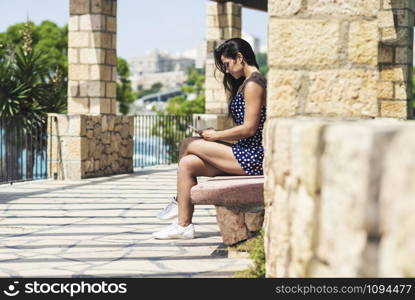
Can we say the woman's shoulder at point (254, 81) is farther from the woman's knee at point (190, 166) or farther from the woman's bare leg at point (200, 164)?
the woman's knee at point (190, 166)

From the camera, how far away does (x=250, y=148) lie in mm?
4871

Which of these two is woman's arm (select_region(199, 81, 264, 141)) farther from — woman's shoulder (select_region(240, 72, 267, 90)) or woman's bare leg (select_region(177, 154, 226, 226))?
woman's bare leg (select_region(177, 154, 226, 226))

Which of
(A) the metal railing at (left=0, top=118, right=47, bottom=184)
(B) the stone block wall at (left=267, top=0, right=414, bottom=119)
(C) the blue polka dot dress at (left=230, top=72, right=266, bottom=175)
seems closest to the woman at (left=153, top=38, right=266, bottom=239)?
(C) the blue polka dot dress at (left=230, top=72, right=266, bottom=175)

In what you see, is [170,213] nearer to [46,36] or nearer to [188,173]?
[188,173]

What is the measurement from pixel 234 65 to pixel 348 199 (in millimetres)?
2845

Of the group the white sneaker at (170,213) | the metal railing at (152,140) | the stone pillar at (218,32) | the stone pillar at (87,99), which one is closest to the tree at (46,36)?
the metal railing at (152,140)

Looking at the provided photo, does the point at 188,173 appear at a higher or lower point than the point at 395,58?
lower

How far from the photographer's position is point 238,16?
14.3 meters

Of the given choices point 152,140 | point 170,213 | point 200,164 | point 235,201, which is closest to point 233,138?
point 200,164

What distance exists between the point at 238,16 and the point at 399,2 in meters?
4.64

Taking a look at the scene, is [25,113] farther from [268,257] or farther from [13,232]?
[268,257]

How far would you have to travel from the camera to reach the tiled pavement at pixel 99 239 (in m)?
4.14

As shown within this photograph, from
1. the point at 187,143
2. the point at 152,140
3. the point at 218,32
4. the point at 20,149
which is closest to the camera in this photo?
the point at 187,143

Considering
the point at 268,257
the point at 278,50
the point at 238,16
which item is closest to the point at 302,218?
the point at 268,257
